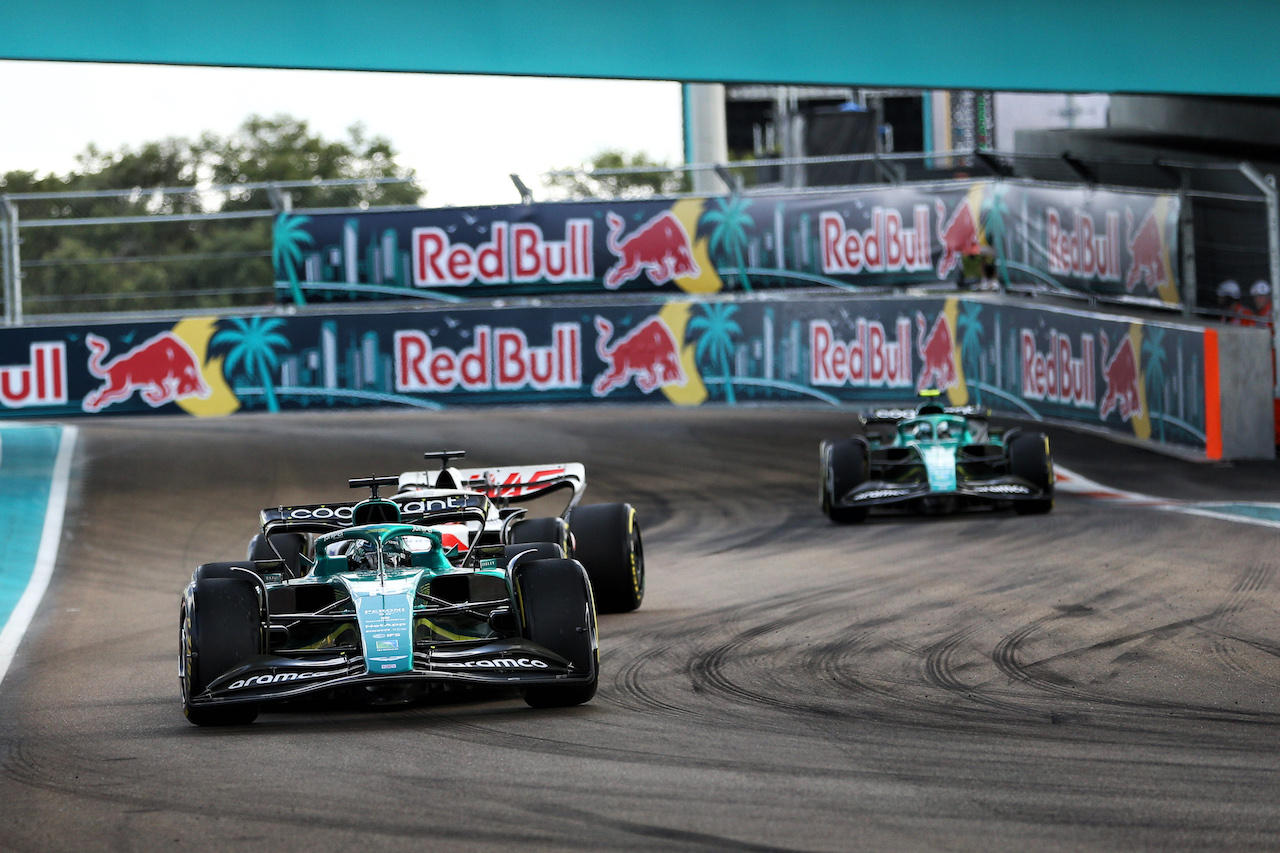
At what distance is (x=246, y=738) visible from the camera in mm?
6887

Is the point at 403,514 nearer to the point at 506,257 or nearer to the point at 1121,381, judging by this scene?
the point at 1121,381

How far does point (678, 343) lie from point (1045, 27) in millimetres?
8615

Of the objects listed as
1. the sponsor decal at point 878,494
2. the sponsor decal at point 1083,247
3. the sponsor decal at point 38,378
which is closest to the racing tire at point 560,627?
the sponsor decal at point 878,494

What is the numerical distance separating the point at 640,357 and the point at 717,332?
1.15 m

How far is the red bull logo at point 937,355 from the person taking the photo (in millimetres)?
23562

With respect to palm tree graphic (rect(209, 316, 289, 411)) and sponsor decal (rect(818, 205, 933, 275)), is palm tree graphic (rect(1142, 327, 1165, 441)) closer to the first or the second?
sponsor decal (rect(818, 205, 933, 275))

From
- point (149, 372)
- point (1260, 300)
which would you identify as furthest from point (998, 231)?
point (149, 372)

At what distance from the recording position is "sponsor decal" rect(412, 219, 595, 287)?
23.8 metres

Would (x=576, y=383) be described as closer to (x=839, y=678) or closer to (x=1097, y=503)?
(x=1097, y=503)

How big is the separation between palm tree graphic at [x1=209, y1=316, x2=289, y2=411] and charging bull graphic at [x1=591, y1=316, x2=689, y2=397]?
4.35 meters

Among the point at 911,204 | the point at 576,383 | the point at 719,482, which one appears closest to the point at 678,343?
the point at 576,383

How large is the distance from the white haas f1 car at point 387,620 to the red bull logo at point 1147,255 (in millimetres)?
13320

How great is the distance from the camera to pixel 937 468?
1424cm

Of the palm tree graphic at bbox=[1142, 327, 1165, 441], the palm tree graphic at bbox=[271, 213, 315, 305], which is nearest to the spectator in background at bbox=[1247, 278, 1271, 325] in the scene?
the palm tree graphic at bbox=[1142, 327, 1165, 441]
